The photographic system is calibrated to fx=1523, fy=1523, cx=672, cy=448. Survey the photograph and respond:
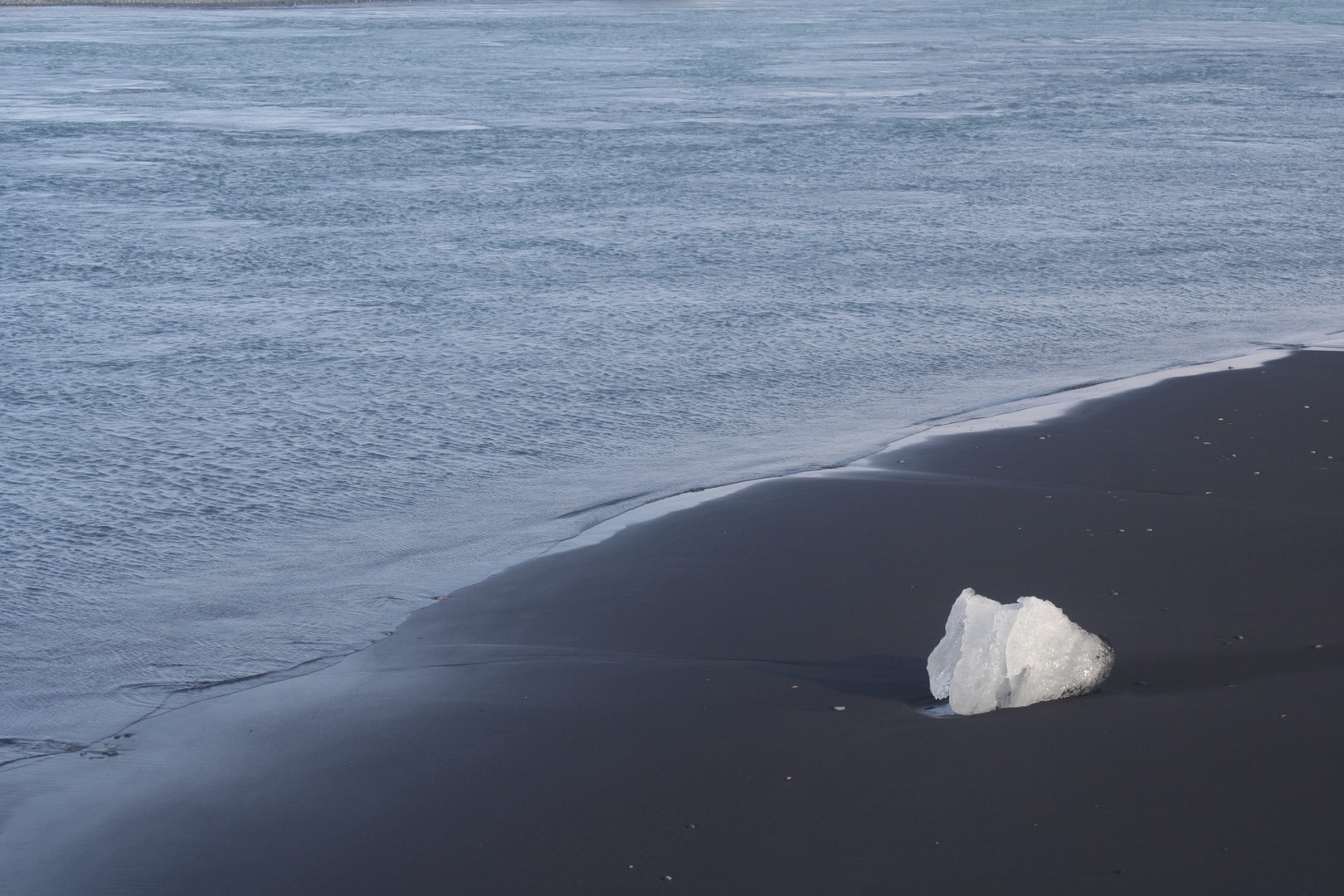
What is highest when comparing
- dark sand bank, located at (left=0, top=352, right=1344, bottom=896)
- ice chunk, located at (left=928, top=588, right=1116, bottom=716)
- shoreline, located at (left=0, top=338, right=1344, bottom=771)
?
ice chunk, located at (left=928, top=588, right=1116, bottom=716)

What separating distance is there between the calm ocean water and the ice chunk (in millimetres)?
2947

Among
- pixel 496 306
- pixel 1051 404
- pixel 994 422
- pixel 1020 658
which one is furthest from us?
pixel 496 306

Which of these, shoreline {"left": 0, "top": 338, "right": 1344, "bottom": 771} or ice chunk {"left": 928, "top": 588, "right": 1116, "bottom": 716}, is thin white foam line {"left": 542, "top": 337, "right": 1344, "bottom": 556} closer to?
shoreline {"left": 0, "top": 338, "right": 1344, "bottom": 771}

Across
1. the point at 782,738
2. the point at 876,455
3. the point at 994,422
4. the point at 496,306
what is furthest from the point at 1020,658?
the point at 496,306

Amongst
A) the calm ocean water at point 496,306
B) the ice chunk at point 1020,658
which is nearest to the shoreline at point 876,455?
the calm ocean water at point 496,306

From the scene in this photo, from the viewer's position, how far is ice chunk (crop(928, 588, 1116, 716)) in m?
5.30

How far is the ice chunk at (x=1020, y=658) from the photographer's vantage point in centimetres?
530

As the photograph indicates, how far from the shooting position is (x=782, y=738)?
540 centimetres

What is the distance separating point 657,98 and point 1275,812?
25681 millimetres

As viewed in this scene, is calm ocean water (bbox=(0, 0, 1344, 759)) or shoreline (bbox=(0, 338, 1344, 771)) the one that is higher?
calm ocean water (bbox=(0, 0, 1344, 759))

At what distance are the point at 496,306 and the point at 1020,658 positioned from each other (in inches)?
329

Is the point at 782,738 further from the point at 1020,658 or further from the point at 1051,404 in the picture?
the point at 1051,404

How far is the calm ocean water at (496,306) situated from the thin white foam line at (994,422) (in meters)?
0.22

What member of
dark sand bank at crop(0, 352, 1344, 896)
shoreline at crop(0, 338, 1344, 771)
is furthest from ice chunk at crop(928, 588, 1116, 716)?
shoreline at crop(0, 338, 1344, 771)
